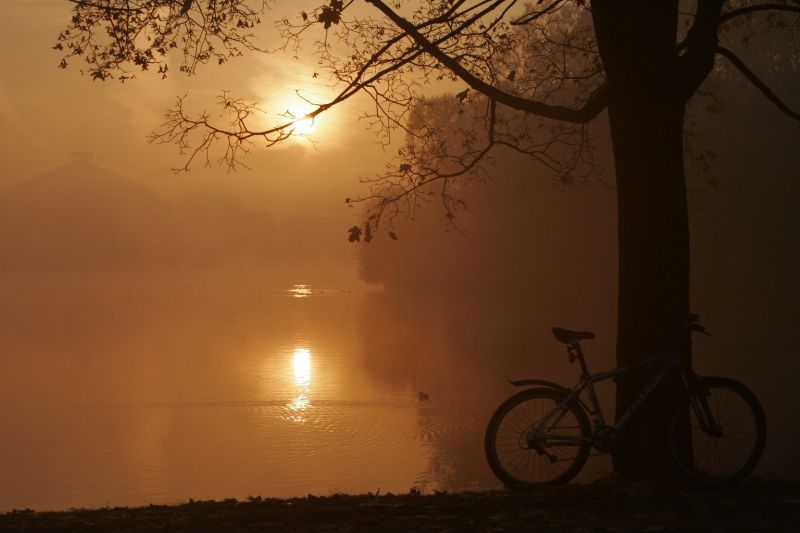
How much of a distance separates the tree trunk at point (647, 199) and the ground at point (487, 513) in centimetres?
96

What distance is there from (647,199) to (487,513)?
3083 mm

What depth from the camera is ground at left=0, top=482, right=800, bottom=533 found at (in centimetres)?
615

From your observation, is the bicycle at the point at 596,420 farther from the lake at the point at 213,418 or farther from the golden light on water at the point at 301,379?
the golden light on water at the point at 301,379

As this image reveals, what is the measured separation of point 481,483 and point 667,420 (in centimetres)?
721

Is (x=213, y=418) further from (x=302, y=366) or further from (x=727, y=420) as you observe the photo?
(x=727, y=420)

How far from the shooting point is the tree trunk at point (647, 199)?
785 centimetres

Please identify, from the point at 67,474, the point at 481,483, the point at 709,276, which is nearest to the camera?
the point at 481,483

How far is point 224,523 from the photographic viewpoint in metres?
6.33

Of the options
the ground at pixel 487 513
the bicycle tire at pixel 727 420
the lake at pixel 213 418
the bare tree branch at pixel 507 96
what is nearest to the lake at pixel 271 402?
the lake at pixel 213 418

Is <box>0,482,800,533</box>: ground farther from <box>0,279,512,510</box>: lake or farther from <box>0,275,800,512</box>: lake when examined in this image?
<box>0,279,512,510</box>: lake

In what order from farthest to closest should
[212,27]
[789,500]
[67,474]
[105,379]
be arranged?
[105,379]
[67,474]
[212,27]
[789,500]

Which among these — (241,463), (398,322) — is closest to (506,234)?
(398,322)

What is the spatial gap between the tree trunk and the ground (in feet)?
3.16

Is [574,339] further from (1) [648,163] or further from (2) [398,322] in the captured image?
(2) [398,322]
